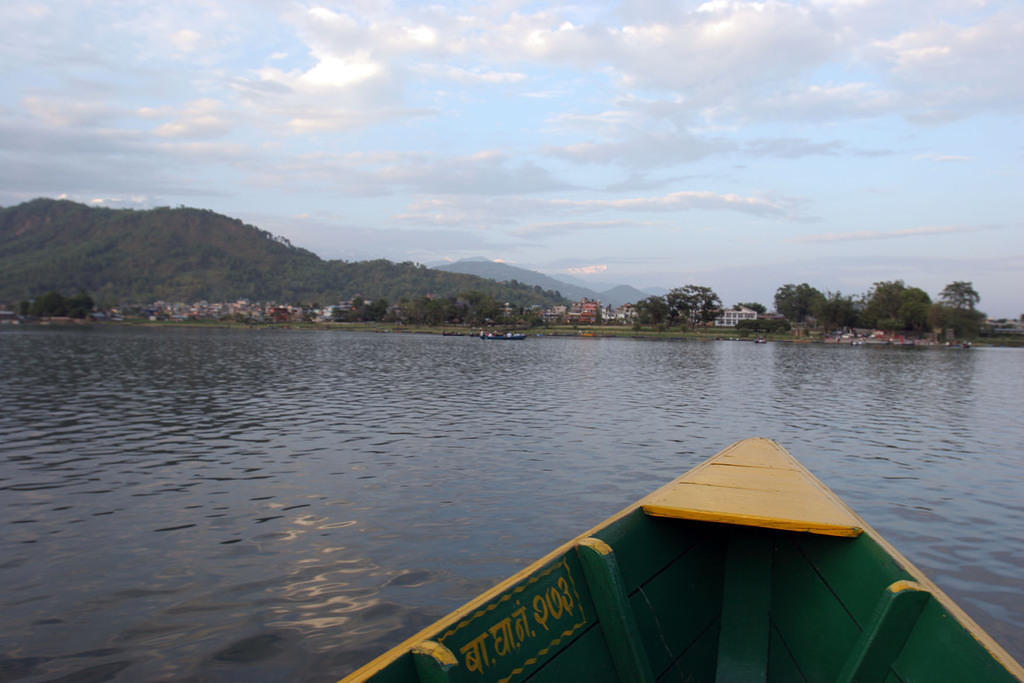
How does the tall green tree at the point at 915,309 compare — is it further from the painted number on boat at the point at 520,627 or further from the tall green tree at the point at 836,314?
the painted number on boat at the point at 520,627

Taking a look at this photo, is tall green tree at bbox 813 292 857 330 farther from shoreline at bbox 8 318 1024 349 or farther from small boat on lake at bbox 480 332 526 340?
small boat on lake at bbox 480 332 526 340

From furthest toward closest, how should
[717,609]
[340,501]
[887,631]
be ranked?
[340,501]
[717,609]
[887,631]

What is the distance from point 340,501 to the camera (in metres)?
12.5

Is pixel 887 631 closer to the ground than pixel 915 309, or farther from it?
closer to the ground

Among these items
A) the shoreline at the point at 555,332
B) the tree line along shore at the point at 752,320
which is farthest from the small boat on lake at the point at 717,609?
the tree line along shore at the point at 752,320

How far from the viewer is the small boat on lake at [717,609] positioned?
348 centimetres

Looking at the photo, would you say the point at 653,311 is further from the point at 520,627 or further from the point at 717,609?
the point at 520,627

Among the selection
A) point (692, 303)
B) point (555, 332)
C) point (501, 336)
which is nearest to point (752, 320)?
point (692, 303)

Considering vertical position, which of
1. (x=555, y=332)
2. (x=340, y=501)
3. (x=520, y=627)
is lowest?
(x=340, y=501)

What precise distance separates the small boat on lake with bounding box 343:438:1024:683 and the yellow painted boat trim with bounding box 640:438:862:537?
2 centimetres

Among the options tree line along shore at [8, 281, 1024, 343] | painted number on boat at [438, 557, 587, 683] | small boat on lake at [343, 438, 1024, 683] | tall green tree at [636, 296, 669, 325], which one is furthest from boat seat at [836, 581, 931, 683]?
tall green tree at [636, 296, 669, 325]

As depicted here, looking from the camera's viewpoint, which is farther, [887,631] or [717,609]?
[717,609]

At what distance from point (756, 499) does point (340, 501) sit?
9.16 m

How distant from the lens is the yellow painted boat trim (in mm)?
5039
